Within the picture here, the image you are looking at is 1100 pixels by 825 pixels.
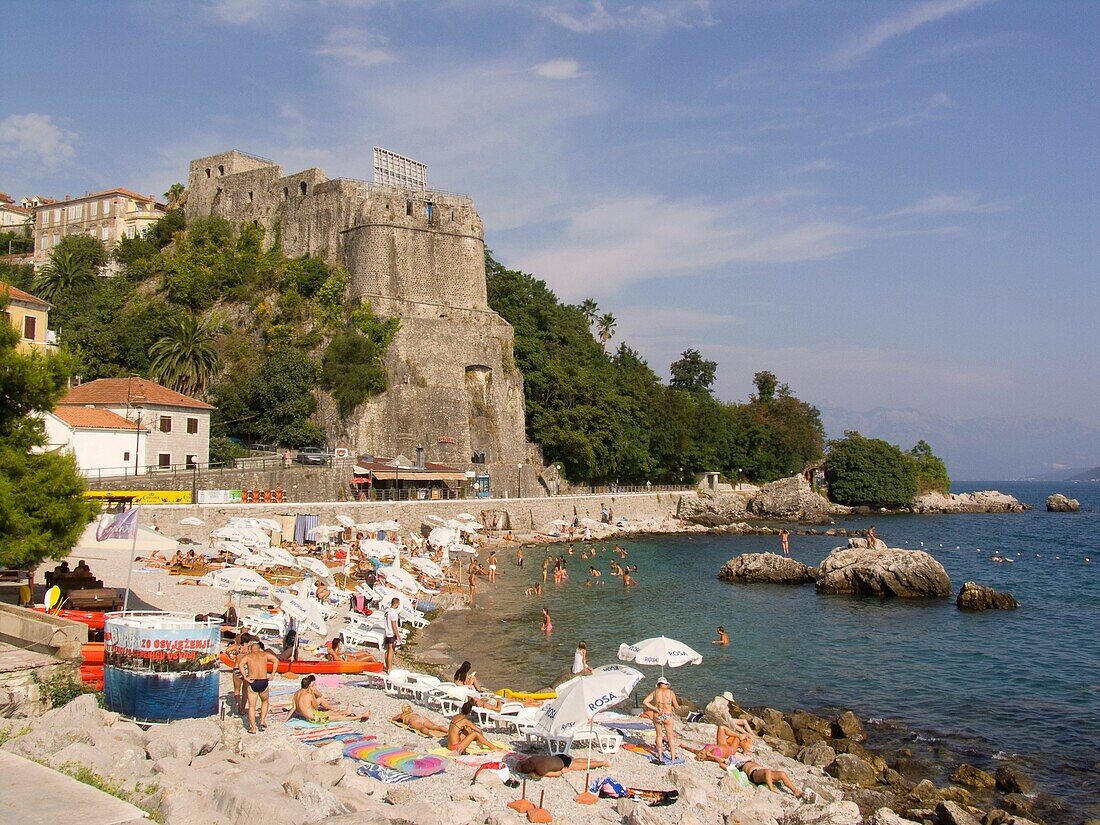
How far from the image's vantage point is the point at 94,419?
3381 cm

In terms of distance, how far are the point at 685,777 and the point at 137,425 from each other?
3054cm

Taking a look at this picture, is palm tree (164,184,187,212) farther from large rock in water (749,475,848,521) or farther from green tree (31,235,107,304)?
large rock in water (749,475,848,521)

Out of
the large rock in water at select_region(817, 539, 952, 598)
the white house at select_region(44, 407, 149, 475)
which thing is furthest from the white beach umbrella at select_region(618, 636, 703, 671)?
the white house at select_region(44, 407, 149, 475)

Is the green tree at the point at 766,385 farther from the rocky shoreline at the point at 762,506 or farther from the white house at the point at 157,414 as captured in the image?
the white house at the point at 157,414

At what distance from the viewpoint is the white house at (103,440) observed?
33094 millimetres

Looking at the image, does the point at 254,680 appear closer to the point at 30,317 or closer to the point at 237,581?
the point at 237,581

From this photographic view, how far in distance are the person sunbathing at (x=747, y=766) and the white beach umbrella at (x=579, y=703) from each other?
68.2 inches

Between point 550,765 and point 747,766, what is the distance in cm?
310

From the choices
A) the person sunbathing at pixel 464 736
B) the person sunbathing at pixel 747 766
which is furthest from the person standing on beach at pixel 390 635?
the person sunbathing at pixel 747 766

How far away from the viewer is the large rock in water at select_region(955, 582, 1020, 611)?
91.2ft

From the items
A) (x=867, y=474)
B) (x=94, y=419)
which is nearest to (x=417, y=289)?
(x=94, y=419)

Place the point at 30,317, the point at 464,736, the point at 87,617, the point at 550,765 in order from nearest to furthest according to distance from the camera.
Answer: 1. the point at 550,765
2. the point at 464,736
3. the point at 87,617
4. the point at 30,317

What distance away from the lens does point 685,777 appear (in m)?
10.8

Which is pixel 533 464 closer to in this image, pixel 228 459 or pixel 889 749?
pixel 228 459
